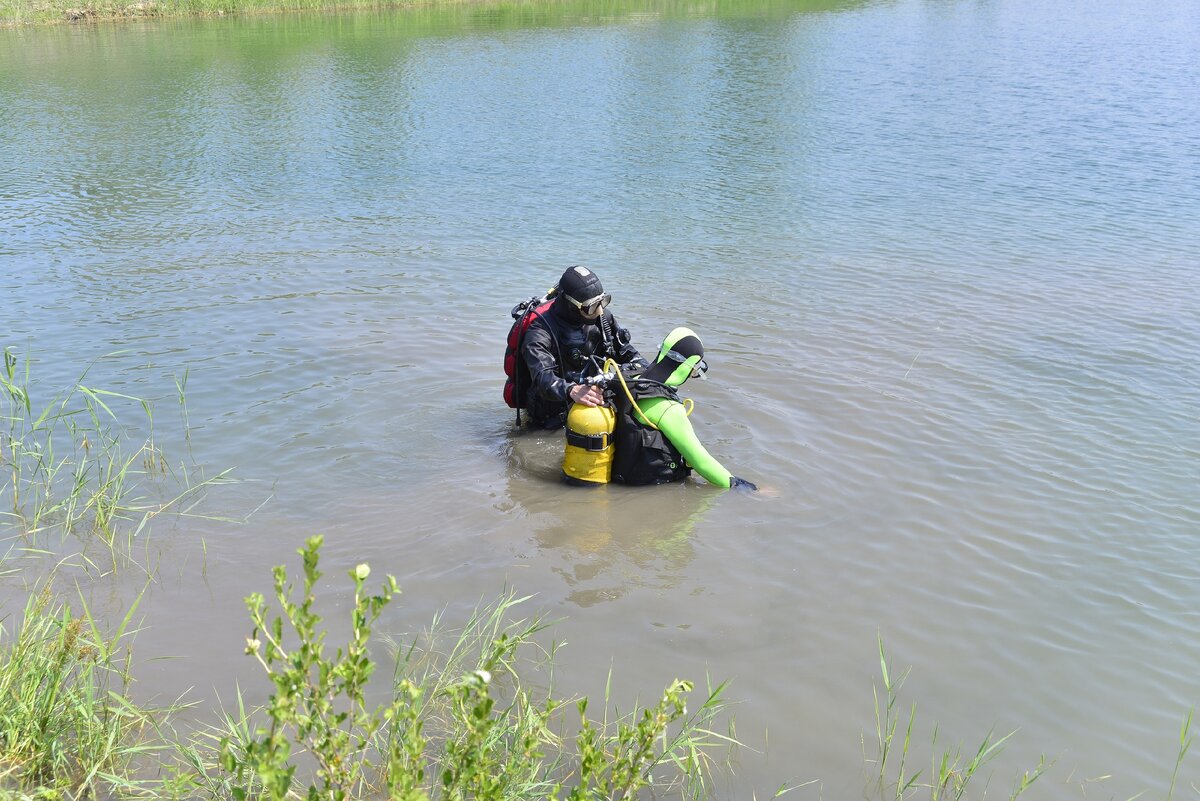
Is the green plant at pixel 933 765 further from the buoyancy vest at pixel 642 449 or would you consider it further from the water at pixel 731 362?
the buoyancy vest at pixel 642 449

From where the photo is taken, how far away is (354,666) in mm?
2297

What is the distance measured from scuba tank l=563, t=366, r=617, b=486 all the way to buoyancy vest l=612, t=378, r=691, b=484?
6cm

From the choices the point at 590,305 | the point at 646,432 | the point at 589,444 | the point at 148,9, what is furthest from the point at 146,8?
the point at 646,432

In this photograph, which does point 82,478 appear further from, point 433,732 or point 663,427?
point 663,427

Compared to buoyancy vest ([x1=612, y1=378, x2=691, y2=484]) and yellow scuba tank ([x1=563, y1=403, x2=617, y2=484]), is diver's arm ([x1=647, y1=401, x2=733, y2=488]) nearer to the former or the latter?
buoyancy vest ([x1=612, y1=378, x2=691, y2=484])

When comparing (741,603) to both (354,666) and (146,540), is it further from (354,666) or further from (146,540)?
(146,540)

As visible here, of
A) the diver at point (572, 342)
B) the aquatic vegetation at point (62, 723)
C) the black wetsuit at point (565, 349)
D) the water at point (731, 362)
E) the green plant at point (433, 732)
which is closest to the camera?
the green plant at point (433, 732)

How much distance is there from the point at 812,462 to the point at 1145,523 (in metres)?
1.92

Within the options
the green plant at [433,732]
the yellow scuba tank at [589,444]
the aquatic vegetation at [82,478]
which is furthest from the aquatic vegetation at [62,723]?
the yellow scuba tank at [589,444]

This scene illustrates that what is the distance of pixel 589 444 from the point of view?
5691 millimetres

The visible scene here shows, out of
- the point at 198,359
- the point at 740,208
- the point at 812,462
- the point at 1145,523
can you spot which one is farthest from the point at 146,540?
the point at 740,208

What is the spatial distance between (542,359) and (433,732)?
9.69ft

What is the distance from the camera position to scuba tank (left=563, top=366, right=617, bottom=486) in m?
5.65

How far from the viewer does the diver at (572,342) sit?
229 inches
